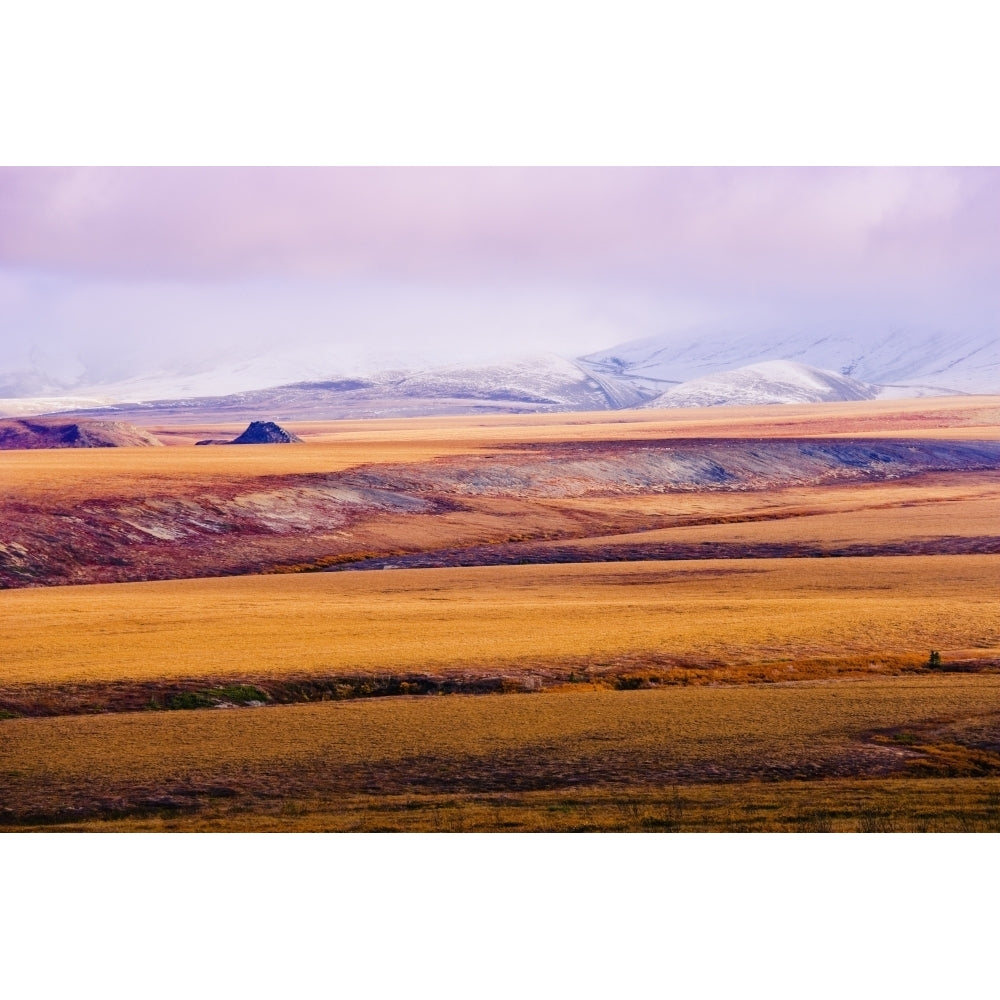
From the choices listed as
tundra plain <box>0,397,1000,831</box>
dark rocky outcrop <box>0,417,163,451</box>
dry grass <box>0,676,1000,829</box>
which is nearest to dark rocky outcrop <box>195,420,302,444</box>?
dark rocky outcrop <box>0,417,163,451</box>

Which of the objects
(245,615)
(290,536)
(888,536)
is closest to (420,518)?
(290,536)

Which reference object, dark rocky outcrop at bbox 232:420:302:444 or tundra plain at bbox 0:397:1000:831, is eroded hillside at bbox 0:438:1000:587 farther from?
dark rocky outcrop at bbox 232:420:302:444

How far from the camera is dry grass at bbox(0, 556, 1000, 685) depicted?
26.0m

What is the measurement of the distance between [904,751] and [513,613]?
45.4ft

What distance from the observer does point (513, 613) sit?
105 ft

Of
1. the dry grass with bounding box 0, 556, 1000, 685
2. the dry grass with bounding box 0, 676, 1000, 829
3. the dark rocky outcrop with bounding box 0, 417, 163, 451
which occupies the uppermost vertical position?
the dark rocky outcrop with bounding box 0, 417, 163, 451

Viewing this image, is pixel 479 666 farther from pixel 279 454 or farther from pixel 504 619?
pixel 279 454

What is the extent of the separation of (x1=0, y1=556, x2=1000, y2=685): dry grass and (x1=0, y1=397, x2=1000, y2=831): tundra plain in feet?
0.43

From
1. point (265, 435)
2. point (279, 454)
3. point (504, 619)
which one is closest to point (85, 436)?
point (265, 435)

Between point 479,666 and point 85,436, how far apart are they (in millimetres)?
89783

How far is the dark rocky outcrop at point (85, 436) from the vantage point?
107 metres

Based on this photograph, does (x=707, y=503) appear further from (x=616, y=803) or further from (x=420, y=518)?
(x=616, y=803)

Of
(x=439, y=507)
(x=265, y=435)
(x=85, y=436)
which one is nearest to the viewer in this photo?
(x=439, y=507)

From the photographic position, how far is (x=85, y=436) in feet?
352
